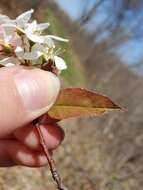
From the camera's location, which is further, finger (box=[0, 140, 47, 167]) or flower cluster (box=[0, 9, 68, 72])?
finger (box=[0, 140, 47, 167])

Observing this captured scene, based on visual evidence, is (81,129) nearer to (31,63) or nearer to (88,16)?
(88,16)

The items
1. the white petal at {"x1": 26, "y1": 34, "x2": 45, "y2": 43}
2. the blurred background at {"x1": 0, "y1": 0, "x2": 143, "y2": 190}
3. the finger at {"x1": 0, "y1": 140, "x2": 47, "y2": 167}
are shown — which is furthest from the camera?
the blurred background at {"x1": 0, "y1": 0, "x2": 143, "y2": 190}

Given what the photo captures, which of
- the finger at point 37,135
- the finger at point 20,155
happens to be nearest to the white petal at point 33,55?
the finger at point 37,135

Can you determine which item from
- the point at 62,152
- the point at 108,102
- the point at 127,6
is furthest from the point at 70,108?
the point at 127,6

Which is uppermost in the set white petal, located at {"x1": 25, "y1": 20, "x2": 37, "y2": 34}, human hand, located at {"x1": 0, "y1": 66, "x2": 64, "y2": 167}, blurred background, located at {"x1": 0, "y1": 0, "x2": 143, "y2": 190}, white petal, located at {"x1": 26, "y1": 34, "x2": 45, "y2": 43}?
white petal, located at {"x1": 25, "y1": 20, "x2": 37, "y2": 34}

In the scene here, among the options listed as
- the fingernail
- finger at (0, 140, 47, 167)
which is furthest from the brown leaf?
finger at (0, 140, 47, 167)

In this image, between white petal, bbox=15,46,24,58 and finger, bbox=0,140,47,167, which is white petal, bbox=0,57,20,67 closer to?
white petal, bbox=15,46,24,58
